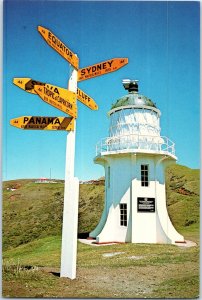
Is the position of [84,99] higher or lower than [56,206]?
higher

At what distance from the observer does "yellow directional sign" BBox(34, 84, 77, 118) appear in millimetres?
6766

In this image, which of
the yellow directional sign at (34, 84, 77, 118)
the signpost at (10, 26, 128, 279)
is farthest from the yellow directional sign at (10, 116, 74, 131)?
the yellow directional sign at (34, 84, 77, 118)

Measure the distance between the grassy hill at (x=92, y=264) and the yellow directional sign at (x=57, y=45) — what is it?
12.3ft

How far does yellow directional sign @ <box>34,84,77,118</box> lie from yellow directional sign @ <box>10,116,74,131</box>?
0.78 ft

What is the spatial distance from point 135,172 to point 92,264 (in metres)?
3.65

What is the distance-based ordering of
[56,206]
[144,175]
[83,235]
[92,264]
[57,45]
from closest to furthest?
[57,45], [92,264], [144,175], [83,235], [56,206]

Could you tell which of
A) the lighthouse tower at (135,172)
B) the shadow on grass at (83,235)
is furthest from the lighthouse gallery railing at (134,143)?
the shadow on grass at (83,235)

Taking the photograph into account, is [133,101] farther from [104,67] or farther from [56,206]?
[56,206]

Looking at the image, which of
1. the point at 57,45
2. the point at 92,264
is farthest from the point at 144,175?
the point at 57,45

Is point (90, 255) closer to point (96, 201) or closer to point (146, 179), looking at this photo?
point (146, 179)

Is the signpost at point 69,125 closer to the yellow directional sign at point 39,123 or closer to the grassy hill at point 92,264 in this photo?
the yellow directional sign at point 39,123

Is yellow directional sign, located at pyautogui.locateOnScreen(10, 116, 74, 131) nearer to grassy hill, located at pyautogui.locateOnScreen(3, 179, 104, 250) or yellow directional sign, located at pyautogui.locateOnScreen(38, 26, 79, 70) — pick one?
yellow directional sign, located at pyautogui.locateOnScreen(38, 26, 79, 70)

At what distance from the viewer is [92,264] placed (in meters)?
8.78

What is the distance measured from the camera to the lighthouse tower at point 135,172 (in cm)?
1155
